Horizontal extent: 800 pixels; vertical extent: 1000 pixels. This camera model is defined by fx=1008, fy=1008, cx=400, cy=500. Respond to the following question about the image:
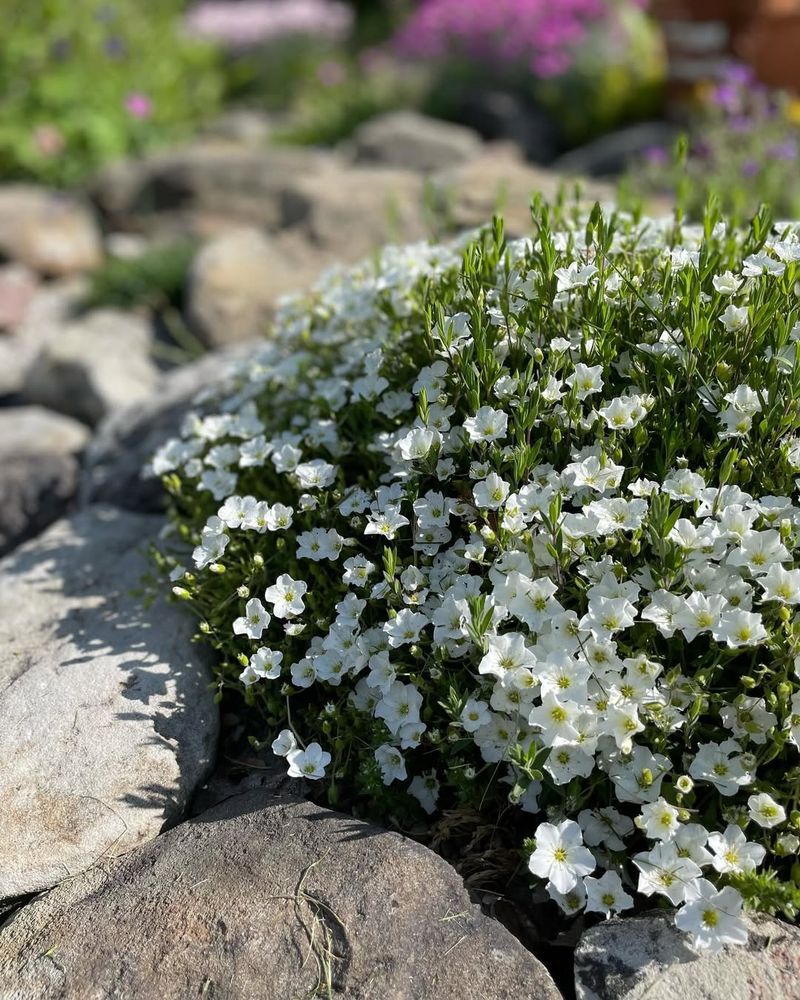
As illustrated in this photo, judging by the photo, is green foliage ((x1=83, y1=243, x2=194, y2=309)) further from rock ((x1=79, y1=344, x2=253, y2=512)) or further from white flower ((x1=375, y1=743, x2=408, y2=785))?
white flower ((x1=375, y1=743, x2=408, y2=785))

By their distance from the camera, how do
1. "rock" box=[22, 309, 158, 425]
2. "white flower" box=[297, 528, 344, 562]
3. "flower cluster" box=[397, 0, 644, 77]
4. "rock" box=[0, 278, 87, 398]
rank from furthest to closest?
"flower cluster" box=[397, 0, 644, 77] → "rock" box=[0, 278, 87, 398] → "rock" box=[22, 309, 158, 425] → "white flower" box=[297, 528, 344, 562]

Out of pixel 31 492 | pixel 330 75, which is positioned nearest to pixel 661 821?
pixel 31 492

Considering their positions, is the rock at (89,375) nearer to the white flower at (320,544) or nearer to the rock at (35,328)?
the rock at (35,328)

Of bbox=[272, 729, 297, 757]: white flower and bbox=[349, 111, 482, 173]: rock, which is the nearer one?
bbox=[272, 729, 297, 757]: white flower

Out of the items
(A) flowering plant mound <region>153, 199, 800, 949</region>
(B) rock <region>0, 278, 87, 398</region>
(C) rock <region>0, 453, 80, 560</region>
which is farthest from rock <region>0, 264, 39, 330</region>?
(A) flowering plant mound <region>153, 199, 800, 949</region>

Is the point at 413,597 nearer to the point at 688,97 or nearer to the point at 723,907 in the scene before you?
the point at 723,907

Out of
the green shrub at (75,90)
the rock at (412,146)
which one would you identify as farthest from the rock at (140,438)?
the green shrub at (75,90)

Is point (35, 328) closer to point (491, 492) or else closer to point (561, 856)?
point (491, 492)
